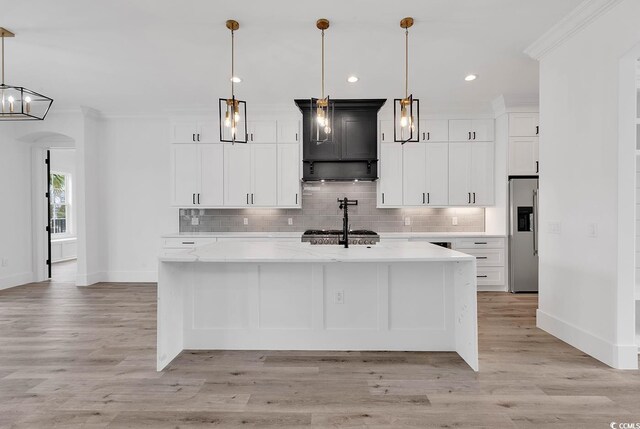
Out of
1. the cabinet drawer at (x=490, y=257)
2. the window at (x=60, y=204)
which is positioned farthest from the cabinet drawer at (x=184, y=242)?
the window at (x=60, y=204)

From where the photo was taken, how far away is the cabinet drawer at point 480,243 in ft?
17.3

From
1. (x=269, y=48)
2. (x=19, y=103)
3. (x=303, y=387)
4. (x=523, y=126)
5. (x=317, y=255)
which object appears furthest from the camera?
(x=523, y=126)

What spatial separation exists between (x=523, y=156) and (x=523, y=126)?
45 cm

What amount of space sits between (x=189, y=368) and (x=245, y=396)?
657mm

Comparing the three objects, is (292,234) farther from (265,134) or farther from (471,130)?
(471,130)

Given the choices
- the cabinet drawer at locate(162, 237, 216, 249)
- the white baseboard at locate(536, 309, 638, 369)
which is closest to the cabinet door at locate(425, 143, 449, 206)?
the white baseboard at locate(536, 309, 638, 369)

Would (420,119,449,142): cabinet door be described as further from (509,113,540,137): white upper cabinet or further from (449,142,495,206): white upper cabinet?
(509,113,540,137): white upper cabinet

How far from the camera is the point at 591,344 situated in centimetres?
287

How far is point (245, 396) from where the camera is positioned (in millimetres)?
2277

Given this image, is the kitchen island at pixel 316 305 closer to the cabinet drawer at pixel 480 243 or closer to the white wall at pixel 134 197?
the cabinet drawer at pixel 480 243

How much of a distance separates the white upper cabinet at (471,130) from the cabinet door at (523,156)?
1.31 ft

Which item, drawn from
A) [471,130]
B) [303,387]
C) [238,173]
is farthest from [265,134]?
[303,387]

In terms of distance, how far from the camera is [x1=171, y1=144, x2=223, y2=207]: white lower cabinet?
5605 mm

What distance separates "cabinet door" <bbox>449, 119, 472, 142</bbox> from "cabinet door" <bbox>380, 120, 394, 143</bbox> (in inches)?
37.4
